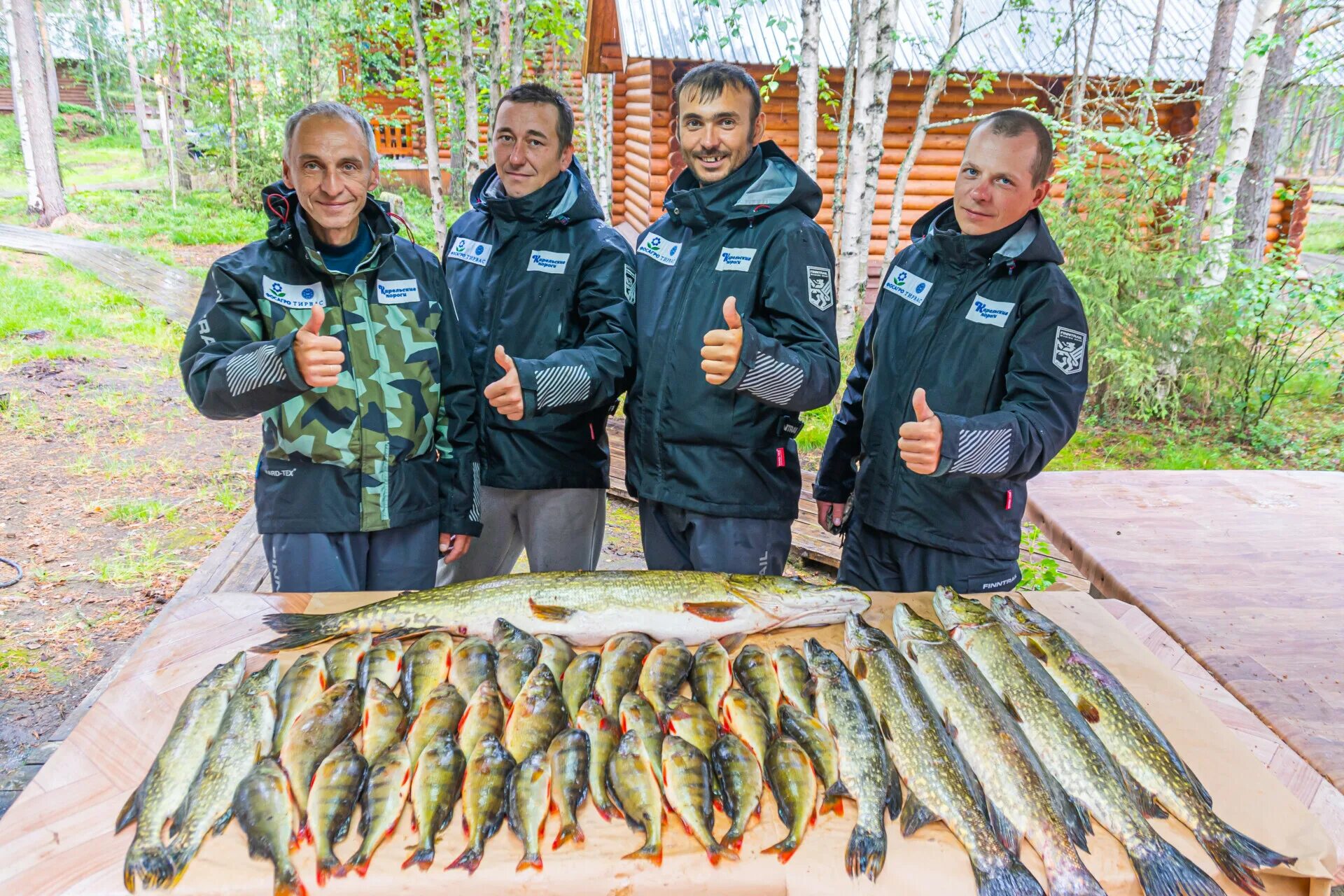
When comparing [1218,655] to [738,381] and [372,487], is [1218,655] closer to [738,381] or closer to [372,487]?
[738,381]

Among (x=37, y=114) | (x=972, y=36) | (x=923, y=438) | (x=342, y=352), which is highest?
(x=972, y=36)

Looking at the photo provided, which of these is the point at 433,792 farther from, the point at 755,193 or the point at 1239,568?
the point at 1239,568

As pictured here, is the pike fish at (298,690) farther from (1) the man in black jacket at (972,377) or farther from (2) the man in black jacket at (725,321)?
(1) the man in black jacket at (972,377)

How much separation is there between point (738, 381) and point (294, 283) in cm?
154

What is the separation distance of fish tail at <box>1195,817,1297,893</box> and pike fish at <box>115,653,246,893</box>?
2243mm

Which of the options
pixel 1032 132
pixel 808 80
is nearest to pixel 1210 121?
pixel 808 80

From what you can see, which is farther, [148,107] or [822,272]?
[148,107]

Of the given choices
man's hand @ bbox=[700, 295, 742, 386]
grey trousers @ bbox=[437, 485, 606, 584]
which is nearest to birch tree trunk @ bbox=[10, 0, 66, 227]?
grey trousers @ bbox=[437, 485, 606, 584]

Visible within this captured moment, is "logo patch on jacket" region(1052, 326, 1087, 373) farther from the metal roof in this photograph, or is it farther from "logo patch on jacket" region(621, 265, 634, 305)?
the metal roof

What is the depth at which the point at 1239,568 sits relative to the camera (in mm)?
3439

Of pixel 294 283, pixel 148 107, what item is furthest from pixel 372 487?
pixel 148 107

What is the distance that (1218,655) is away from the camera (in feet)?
9.16

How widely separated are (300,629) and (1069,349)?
261cm

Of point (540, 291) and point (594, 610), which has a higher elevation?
point (540, 291)
